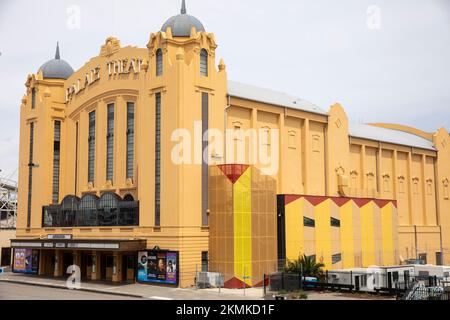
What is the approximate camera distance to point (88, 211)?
52719 millimetres

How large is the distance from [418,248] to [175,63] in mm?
43150

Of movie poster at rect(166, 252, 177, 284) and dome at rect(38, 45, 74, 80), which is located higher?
dome at rect(38, 45, 74, 80)

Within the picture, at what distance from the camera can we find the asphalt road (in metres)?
38.6

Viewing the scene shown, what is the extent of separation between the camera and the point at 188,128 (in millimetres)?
45562

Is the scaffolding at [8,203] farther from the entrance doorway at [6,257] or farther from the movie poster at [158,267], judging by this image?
the movie poster at [158,267]

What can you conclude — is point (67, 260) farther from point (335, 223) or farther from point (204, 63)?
point (335, 223)

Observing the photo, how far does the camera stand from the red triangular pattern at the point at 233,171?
45.3 m

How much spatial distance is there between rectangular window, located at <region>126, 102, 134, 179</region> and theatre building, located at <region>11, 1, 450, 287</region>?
0.46ft

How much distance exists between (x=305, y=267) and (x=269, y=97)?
18.4 meters

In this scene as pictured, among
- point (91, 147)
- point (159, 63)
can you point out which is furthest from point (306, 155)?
point (91, 147)

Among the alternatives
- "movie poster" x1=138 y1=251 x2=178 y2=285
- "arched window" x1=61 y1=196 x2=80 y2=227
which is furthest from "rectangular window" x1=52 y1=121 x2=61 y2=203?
"movie poster" x1=138 y1=251 x2=178 y2=285

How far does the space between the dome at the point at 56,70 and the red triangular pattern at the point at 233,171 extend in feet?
84.9

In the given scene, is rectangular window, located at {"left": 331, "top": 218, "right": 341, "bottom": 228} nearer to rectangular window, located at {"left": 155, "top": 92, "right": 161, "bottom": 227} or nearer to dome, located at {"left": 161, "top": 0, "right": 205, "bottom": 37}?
rectangular window, located at {"left": 155, "top": 92, "right": 161, "bottom": 227}

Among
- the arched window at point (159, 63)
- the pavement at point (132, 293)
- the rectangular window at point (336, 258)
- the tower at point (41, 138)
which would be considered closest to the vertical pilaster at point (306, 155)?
the rectangular window at point (336, 258)
